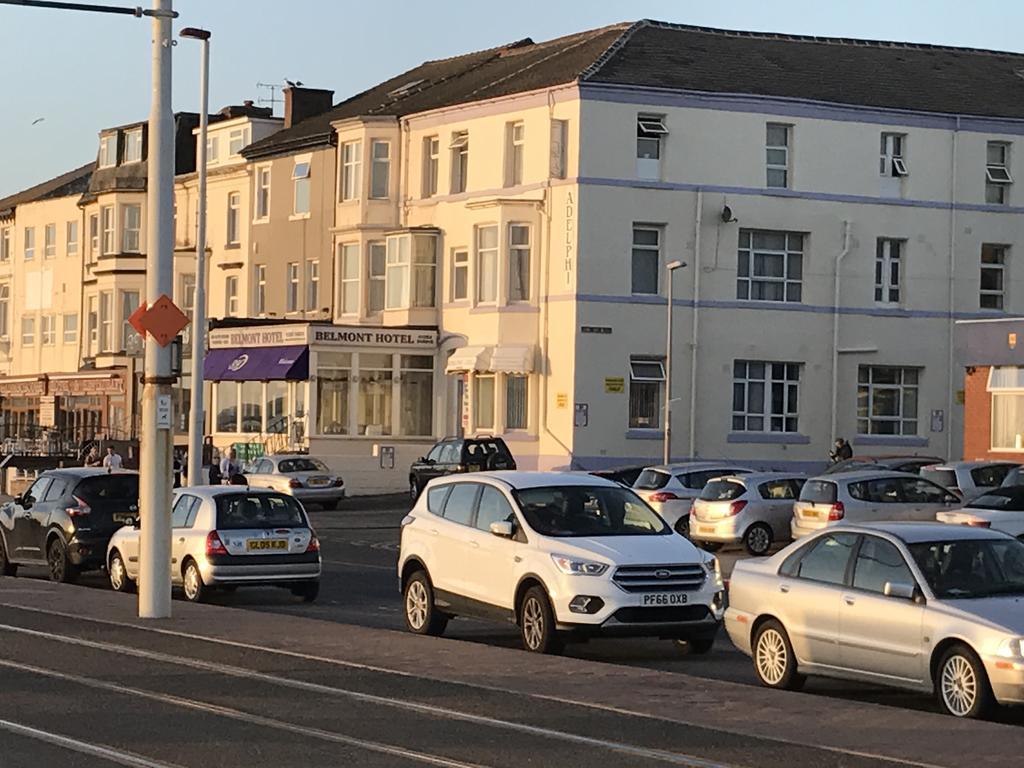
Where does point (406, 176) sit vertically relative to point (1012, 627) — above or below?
above

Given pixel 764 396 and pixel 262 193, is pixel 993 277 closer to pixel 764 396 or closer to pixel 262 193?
pixel 764 396

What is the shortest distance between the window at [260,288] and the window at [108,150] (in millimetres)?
13399

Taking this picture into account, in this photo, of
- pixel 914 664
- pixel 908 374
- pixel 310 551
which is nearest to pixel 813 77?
pixel 908 374

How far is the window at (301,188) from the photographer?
65.2 meters

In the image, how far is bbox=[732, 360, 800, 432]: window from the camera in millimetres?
55406

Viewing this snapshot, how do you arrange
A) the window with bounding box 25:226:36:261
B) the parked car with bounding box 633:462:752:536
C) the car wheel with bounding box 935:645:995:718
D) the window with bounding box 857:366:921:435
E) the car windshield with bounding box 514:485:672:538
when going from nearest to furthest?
the car wheel with bounding box 935:645:995:718 → the car windshield with bounding box 514:485:672:538 → the parked car with bounding box 633:462:752:536 → the window with bounding box 857:366:921:435 → the window with bounding box 25:226:36:261

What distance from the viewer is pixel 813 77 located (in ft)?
187

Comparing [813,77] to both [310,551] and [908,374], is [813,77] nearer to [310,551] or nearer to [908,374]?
[908,374]

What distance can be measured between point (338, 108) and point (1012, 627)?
187 ft

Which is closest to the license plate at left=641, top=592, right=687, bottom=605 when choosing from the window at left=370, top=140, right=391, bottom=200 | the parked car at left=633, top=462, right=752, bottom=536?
the parked car at left=633, top=462, right=752, bottom=536

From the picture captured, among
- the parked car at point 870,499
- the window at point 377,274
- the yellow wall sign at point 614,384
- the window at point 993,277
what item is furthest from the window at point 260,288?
the parked car at point 870,499

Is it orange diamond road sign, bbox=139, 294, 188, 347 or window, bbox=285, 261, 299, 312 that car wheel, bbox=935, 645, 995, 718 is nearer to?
orange diamond road sign, bbox=139, 294, 188, 347

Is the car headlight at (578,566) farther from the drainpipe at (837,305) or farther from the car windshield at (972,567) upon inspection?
the drainpipe at (837,305)

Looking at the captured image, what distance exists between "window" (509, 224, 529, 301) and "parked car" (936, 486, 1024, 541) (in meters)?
25.8
